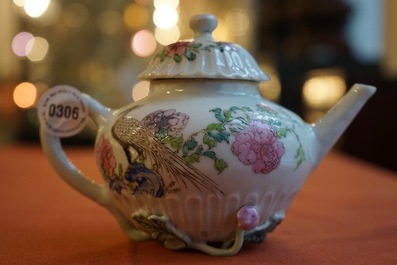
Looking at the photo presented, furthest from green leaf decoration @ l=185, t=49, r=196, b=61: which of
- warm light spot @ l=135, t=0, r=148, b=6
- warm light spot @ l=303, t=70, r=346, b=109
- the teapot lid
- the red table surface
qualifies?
warm light spot @ l=135, t=0, r=148, b=6

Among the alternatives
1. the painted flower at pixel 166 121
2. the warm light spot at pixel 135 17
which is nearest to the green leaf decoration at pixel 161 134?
the painted flower at pixel 166 121

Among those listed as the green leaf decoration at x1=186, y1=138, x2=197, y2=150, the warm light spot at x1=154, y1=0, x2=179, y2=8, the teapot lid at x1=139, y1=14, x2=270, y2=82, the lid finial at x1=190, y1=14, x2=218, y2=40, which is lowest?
the warm light spot at x1=154, y1=0, x2=179, y2=8

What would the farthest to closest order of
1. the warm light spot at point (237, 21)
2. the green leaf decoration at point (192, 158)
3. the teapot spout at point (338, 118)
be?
the warm light spot at point (237, 21) → the teapot spout at point (338, 118) → the green leaf decoration at point (192, 158)

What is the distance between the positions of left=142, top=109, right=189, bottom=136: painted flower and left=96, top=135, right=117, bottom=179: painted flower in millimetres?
62

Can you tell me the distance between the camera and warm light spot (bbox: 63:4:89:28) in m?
3.13

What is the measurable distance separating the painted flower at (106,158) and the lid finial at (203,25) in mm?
188

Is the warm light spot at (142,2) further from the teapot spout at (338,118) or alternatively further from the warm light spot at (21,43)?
the teapot spout at (338,118)

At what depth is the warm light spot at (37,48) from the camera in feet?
10.2

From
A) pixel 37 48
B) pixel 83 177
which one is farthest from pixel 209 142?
pixel 37 48

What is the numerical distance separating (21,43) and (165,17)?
90 cm

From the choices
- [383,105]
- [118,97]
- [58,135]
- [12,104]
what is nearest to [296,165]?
[58,135]

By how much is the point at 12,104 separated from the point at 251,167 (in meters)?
2.77

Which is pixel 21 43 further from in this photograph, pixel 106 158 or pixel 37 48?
pixel 106 158

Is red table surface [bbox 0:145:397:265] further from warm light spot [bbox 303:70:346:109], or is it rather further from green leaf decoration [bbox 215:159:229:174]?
warm light spot [bbox 303:70:346:109]
